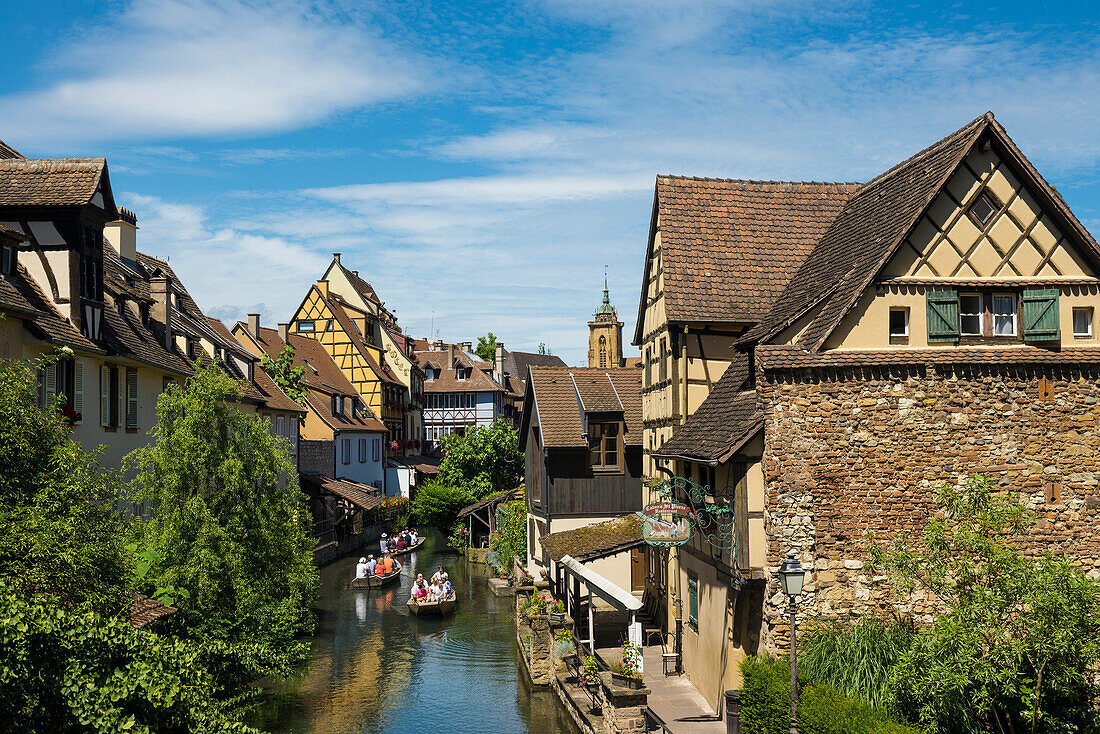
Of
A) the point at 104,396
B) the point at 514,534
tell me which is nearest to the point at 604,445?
the point at 514,534

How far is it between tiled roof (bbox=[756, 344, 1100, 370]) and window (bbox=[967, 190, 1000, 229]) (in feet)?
7.26

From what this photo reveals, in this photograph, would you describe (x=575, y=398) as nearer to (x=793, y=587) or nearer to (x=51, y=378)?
(x=51, y=378)

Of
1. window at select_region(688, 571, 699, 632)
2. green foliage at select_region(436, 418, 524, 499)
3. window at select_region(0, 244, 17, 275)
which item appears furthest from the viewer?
green foliage at select_region(436, 418, 524, 499)

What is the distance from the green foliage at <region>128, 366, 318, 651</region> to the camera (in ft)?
60.5

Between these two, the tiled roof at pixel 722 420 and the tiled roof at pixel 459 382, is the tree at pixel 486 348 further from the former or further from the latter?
the tiled roof at pixel 722 420

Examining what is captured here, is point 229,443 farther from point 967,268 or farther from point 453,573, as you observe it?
point 453,573

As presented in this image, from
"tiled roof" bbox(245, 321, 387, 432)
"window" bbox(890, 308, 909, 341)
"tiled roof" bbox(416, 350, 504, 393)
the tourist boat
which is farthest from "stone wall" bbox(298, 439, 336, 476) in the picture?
"window" bbox(890, 308, 909, 341)

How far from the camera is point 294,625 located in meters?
21.0

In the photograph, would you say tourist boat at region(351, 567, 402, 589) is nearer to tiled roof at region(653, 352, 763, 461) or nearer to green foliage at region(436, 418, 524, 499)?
green foliage at region(436, 418, 524, 499)

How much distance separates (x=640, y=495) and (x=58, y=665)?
25251mm

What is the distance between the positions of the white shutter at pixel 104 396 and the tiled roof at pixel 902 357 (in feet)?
53.8

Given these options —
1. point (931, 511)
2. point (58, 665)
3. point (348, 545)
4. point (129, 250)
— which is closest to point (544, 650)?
point (931, 511)

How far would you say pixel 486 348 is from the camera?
342 feet

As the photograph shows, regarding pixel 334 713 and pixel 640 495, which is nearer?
pixel 334 713
